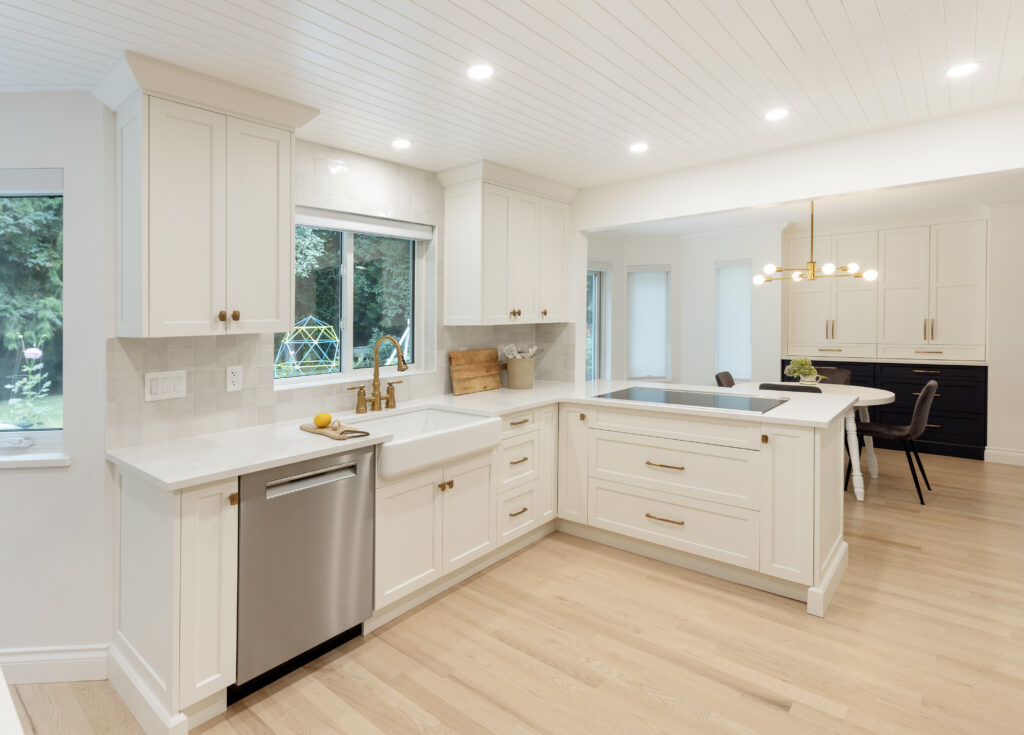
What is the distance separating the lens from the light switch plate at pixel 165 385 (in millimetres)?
2365

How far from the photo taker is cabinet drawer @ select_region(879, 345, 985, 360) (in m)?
5.48

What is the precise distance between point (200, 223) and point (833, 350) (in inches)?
246

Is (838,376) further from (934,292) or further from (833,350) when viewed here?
(934,292)

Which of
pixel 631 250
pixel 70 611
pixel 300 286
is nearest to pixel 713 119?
pixel 300 286

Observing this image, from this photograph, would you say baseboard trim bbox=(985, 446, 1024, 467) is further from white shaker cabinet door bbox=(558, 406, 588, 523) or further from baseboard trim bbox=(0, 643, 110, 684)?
baseboard trim bbox=(0, 643, 110, 684)

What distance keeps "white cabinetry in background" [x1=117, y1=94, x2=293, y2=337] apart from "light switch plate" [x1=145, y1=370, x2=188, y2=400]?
25 centimetres

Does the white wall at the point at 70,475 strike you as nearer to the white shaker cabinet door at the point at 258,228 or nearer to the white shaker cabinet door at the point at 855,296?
the white shaker cabinet door at the point at 258,228

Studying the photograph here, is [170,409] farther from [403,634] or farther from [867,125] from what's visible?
[867,125]

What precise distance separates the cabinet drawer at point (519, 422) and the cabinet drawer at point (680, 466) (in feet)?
1.27

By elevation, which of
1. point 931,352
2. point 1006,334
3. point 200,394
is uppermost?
point 1006,334

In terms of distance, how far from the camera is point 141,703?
1990 mm

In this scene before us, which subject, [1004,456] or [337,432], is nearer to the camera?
[337,432]

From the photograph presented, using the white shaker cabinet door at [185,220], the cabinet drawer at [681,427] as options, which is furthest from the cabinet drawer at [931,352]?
the white shaker cabinet door at [185,220]

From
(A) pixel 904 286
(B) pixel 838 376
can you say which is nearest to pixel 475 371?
(B) pixel 838 376
